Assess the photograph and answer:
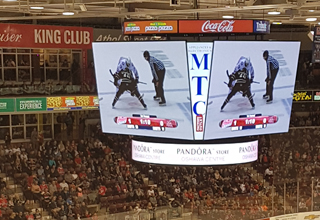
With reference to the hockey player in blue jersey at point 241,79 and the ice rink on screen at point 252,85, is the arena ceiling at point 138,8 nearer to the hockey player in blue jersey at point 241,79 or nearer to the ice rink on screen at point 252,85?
the ice rink on screen at point 252,85

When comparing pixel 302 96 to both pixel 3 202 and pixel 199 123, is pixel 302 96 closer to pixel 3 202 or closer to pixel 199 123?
pixel 199 123

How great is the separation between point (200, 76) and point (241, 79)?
2.61 ft

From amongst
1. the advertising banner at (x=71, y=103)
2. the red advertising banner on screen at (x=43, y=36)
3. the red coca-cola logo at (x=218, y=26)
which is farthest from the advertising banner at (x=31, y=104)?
the red coca-cola logo at (x=218, y=26)

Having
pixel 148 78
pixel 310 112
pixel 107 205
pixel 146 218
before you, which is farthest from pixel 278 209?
pixel 310 112

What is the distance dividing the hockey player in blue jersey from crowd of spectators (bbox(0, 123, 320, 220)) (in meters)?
3.99

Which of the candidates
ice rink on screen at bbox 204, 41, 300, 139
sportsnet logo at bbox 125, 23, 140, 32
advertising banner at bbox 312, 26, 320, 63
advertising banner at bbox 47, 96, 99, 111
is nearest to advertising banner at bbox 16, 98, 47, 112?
advertising banner at bbox 47, 96, 99, 111

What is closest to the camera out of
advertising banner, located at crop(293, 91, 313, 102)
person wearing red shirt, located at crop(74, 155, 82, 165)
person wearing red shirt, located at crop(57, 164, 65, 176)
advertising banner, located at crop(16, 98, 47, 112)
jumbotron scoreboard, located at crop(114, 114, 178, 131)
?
jumbotron scoreboard, located at crop(114, 114, 178, 131)

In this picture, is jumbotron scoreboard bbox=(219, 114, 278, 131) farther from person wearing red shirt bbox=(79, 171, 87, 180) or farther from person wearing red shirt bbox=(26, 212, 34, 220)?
person wearing red shirt bbox=(79, 171, 87, 180)

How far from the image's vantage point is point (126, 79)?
10.1 meters

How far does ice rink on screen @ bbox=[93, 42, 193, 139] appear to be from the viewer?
941cm

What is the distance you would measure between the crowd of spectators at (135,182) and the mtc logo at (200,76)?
151 inches

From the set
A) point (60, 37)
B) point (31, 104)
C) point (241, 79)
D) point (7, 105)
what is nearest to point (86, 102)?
point (31, 104)

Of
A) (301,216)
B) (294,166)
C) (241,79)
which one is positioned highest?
(241,79)

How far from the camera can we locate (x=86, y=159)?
18.5 meters
